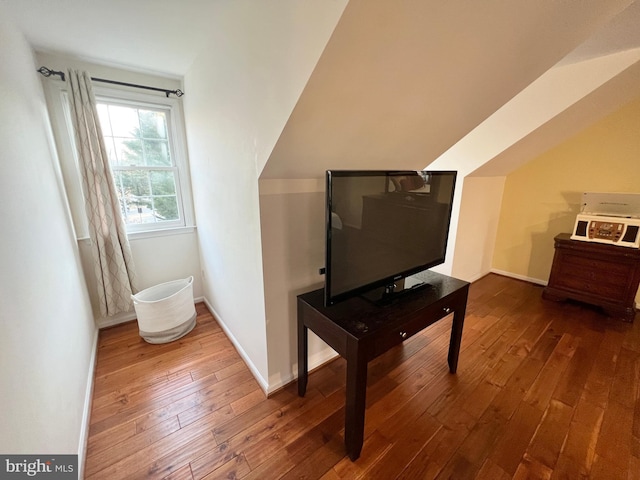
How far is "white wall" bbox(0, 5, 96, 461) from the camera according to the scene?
86 cm

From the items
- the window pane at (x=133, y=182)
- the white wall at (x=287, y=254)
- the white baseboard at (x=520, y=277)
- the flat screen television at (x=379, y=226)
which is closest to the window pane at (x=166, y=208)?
the window pane at (x=133, y=182)

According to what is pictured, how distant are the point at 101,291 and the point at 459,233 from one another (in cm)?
356

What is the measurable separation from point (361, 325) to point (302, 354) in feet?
1.80

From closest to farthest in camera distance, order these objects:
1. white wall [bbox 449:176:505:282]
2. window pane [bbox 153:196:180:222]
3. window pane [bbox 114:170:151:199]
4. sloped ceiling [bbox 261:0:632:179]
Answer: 1. sloped ceiling [bbox 261:0:632:179]
2. window pane [bbox 114:170:151:199]
3. window pane [bbox 153:196:180:222]
4. white wall [bbox 449:176:505:282]

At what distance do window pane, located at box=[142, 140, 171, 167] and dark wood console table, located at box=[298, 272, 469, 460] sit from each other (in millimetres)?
2042

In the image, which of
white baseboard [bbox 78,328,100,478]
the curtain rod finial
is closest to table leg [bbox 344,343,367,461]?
white baseboard [bbox 78,328,100,478]

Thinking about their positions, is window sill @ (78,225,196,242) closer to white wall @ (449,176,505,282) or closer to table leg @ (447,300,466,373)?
table leg @ (447,300,466,373)

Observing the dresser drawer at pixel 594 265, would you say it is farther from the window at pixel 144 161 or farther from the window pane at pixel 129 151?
the window pane at pixel 129 151

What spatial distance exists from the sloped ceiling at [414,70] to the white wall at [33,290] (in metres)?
1.09

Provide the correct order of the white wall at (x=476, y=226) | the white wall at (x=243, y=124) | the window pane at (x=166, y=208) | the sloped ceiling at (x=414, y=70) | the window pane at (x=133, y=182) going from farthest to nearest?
the white wall at (x=476, y=226) < the window pane at (x=166, y=208) < the window pane at (x=133, y=182) < the white wall at (x=243, y=124) < the sloped ceiling at (x=414, y=70)

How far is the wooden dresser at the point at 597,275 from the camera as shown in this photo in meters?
2.40

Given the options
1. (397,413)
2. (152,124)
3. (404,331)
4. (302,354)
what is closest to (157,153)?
(152,124)

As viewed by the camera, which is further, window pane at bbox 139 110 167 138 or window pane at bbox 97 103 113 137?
window pane at bbox 139 110 167 138

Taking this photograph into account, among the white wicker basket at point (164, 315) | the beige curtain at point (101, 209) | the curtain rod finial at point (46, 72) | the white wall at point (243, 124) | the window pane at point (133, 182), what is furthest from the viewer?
the window pane at point (133, 182)
